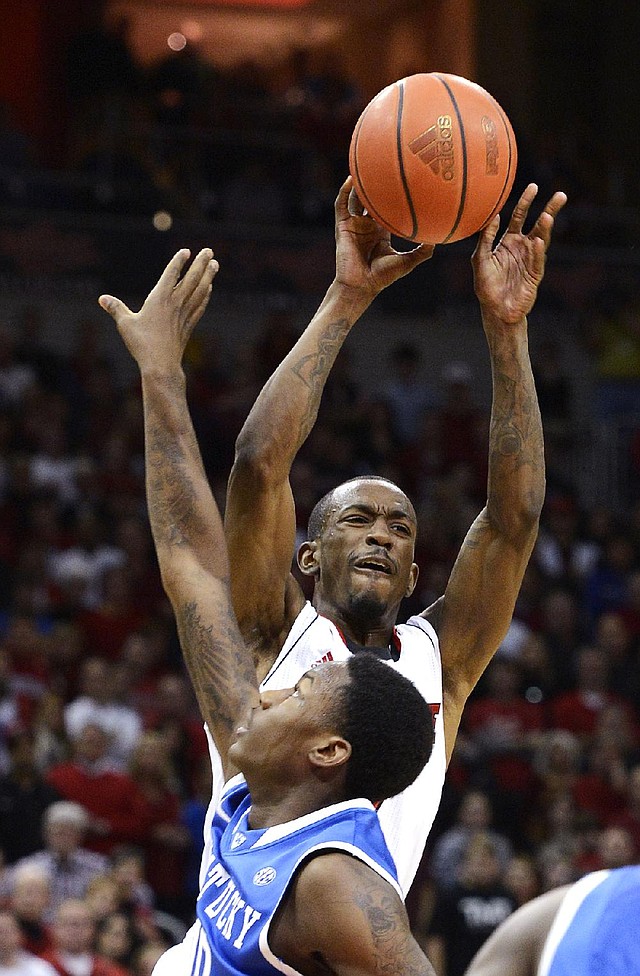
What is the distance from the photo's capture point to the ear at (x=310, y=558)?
12.8ft

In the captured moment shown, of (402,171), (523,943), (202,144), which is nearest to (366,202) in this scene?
(402,171)

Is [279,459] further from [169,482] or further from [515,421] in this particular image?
[515,421]

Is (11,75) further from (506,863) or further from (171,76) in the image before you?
(506,863)

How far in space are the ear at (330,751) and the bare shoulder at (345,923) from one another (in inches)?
8.5

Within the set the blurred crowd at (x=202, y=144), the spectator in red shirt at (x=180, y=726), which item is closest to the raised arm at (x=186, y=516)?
the spectator in red shirt at (x=180, y=726)

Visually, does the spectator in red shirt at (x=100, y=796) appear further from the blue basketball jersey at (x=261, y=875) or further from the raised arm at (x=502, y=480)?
the blue basketball jersey at (x=261, y=875)

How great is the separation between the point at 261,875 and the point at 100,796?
20.1ft

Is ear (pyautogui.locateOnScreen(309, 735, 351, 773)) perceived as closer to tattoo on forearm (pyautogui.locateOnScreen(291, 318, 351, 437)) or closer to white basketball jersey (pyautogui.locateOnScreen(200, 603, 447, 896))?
white basketball jersey (pyautogui.locateOnScreen(200, 603, 447, 896))

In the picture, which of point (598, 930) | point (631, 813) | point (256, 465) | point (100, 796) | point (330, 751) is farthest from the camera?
point (631, 813)

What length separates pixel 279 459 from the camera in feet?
12.1

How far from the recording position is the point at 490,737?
978 cm

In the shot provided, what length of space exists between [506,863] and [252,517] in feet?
18.2

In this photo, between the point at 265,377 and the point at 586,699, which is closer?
the point at 586,699

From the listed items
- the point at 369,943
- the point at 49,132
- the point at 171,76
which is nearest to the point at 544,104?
the point at 171,76
